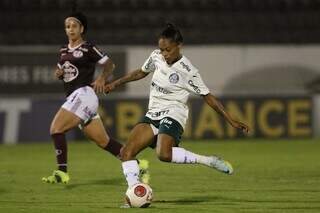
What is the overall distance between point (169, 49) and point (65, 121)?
2.18 metres

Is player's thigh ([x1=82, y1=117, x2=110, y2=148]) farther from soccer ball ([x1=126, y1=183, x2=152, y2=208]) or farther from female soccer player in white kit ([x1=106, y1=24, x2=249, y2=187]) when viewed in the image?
soccer ball ([x1=126, y1=183, x2=152, y2=208])

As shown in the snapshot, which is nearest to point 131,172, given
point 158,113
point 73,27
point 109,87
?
point 158,113

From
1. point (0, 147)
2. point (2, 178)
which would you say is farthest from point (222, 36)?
point (2, 178)

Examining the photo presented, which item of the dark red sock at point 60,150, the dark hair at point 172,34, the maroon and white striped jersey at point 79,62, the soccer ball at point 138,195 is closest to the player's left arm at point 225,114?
the dark hair at point 172,34

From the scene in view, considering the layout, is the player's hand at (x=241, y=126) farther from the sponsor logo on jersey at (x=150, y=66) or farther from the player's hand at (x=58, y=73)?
the player's hand at (x=58, y=73)

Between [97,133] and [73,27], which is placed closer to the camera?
[73,27]

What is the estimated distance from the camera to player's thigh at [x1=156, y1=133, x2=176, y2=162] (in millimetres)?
8594

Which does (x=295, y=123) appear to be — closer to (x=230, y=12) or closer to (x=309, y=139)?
(x=309, y=139)

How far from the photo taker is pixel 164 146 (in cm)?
Answer: 859

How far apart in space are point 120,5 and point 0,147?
5.29 m

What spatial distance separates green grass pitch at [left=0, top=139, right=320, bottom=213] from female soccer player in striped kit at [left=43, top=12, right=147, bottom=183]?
1.73 feet

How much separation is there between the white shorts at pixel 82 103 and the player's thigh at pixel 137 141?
151 cm

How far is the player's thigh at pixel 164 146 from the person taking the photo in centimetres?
859

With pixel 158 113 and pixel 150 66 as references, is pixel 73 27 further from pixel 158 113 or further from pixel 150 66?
pixel 158 113
